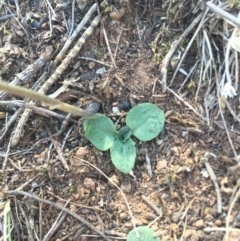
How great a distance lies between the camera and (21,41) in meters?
1.85

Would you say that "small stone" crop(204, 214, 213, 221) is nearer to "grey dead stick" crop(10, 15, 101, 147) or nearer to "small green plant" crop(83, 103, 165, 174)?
"small green plant" crop(83, 103, 165, 174)

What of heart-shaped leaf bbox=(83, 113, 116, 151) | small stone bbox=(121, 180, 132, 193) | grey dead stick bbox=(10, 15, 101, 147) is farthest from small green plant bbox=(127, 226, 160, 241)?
grey dead stick bbox=(10, 15, 101, 147)

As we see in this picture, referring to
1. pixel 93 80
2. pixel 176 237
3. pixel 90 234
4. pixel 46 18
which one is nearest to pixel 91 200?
pixel 90 234

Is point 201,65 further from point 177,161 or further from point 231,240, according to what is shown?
point 231,240

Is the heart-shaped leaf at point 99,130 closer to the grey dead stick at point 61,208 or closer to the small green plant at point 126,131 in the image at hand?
the small green plant at point 126,131

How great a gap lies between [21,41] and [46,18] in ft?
0.43

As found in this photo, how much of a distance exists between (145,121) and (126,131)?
79 millimetres

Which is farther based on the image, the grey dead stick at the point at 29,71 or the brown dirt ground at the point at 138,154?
the grey dead stick at the point at 29,71

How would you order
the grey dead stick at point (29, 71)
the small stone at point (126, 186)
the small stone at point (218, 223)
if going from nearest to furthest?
the small stone at point (218, 223), the small stone at point (126, 186), the grey dead stick at point (29, 71)

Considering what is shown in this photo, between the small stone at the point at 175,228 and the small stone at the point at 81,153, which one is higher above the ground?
the small stone at the point at 81,153

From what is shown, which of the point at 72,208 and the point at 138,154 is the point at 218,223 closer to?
the point at 138,154

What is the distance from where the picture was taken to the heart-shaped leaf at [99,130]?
5.70ft

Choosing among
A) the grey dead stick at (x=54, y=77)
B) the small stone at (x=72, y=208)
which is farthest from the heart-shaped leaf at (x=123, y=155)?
the grey dead stick at (x=54, y=77)

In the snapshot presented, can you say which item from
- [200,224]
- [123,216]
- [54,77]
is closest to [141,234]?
[123,216]
